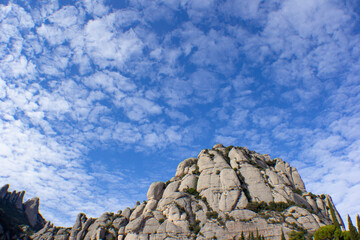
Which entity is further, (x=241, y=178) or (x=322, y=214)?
(x=241, y=178)

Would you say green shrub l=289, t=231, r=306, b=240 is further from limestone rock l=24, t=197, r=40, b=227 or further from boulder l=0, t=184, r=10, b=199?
boulder l=0, t=184, r=10, b=199

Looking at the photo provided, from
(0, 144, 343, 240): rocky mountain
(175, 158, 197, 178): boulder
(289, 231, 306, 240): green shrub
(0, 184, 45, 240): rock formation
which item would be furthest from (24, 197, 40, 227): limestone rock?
(289, 231, 306, 240): green shrub

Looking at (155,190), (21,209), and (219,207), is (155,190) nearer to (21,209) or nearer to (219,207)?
(219,207)

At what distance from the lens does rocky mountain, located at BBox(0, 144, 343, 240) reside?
63031mm

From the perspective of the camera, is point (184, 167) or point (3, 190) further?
point (3, 190)

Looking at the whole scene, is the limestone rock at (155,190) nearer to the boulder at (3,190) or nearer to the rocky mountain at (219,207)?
the rocky mountain at (219,207)

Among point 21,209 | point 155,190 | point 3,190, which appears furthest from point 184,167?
point 3,190

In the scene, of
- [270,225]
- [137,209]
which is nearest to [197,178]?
[137,209]

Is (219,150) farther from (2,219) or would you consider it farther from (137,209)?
(2,219)

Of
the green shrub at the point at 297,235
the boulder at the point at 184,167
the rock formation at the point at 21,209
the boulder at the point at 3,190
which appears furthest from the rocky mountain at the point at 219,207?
the boulder at the point at 3,190

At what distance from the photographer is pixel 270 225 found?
203 ft

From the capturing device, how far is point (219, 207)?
233ft

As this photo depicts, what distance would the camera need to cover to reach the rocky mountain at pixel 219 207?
63.0 metres

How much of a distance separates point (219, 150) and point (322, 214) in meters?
42.0
